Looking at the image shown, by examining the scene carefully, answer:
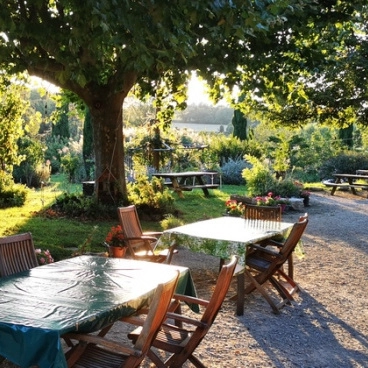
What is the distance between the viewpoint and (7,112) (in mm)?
14117

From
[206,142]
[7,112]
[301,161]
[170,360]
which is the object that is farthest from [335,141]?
[170,360]

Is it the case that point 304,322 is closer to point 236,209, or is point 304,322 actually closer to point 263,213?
point 263,213

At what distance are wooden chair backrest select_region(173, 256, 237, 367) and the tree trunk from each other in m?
8.12

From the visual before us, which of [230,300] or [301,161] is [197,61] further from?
[301,161]

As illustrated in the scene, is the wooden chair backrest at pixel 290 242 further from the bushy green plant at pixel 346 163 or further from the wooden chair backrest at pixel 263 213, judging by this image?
the bushy green plant at pixel 346 163

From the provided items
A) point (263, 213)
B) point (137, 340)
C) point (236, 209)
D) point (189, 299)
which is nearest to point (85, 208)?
point (236, 209)

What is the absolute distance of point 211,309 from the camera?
11.5 ft

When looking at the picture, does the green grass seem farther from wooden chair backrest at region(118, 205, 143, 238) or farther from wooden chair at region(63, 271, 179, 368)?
wooden chair at region(63, 271, 179, 368)

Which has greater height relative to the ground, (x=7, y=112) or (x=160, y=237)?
(x=7, y=112)

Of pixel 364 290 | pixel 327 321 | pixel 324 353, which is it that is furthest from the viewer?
pixel 364 290

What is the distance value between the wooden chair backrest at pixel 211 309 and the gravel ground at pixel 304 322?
2.10ft

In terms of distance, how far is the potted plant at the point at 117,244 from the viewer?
6.76m

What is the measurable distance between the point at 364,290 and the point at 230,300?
192 cm

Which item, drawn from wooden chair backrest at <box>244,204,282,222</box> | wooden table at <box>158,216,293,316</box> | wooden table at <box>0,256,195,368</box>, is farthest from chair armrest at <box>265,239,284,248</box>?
wooden table at <box>0,256,195,368</box>
